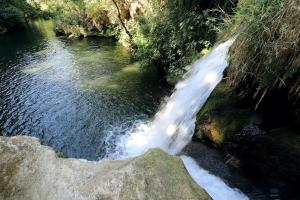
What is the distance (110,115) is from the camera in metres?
14.4

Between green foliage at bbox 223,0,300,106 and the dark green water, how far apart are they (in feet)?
20.4

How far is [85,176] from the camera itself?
12.5 ft

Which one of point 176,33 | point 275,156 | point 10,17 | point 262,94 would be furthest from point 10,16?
point 275,156

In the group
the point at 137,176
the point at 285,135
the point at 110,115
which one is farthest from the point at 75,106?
the point at 137,176

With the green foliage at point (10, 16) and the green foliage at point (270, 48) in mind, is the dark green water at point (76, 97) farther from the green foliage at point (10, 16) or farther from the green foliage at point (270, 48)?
the green foliage at point (10, 16)

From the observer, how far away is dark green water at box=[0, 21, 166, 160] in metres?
13.1

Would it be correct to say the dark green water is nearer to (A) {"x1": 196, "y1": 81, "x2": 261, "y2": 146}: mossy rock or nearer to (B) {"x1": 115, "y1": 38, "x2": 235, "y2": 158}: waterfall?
(B) {"x1": 115, "y1": 38, "x2": 235, "y2": 158}: waterfall

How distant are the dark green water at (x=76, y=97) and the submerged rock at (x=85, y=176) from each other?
24.5 ft

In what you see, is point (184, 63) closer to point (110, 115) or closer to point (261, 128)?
point (110, 115)

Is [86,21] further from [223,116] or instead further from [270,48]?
[270,48]

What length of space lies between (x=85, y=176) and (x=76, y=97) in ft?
44.3

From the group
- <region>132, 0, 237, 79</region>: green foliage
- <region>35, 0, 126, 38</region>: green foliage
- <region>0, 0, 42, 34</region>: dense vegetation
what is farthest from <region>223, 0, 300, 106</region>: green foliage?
<region>0, 0, 42, 34</region>: dense vegetation

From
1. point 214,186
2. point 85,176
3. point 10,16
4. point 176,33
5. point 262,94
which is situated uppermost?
point 85,176

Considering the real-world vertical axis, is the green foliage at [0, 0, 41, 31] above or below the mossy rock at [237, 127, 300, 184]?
below
